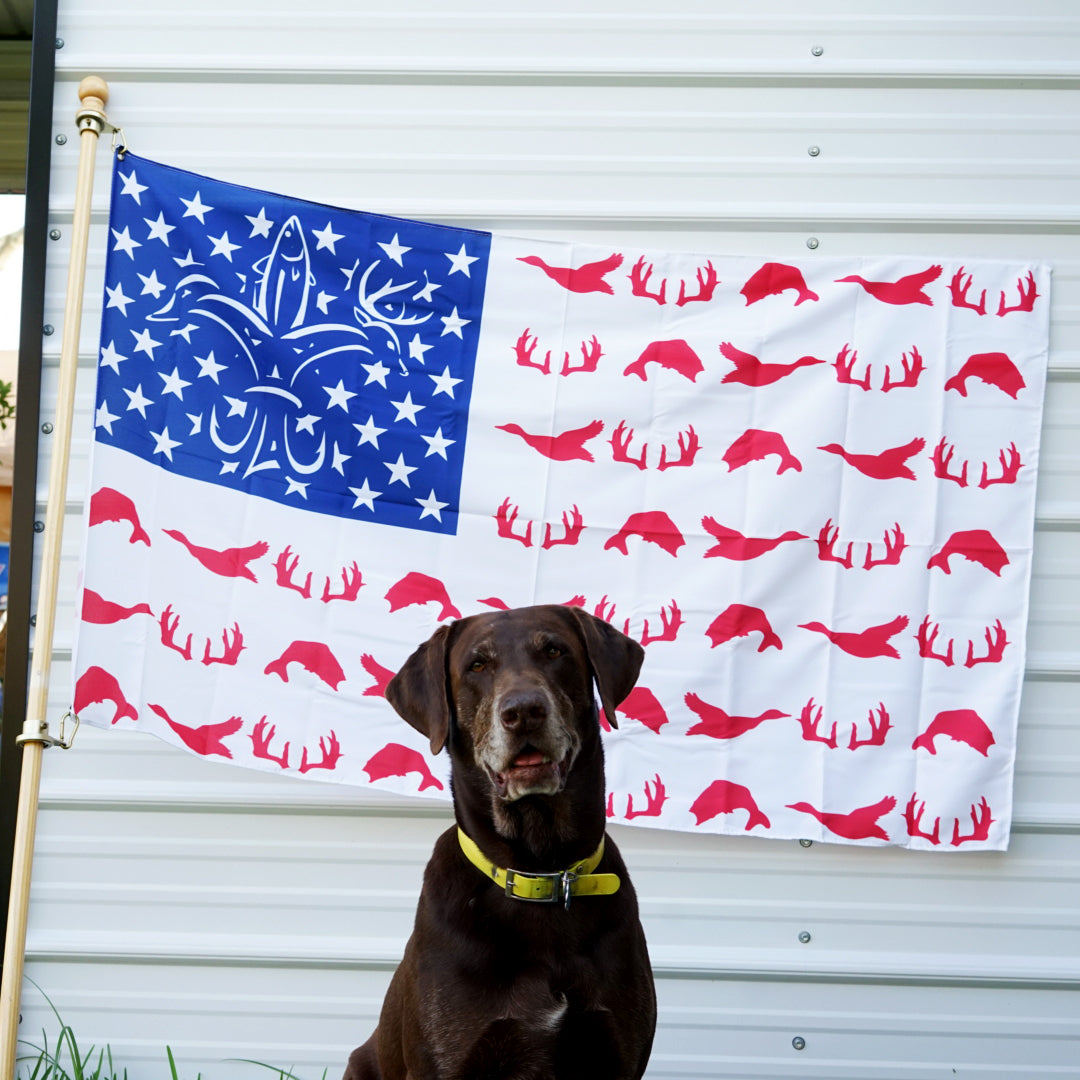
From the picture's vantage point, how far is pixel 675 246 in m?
3.05

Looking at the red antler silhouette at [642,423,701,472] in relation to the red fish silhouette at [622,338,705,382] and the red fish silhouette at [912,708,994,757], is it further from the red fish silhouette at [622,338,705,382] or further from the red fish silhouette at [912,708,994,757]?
the red fish silhouette at [912,708,994,757]

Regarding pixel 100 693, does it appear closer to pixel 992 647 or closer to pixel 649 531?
pixel 649 531

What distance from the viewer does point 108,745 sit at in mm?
2980

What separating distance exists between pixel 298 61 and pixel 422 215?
58 centimetres

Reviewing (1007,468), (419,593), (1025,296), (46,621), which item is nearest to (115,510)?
(46,621)

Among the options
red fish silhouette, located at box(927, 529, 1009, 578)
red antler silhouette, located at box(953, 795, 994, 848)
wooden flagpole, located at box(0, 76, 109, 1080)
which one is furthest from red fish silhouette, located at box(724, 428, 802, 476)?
wooden flagpole, located at box(0, 76, 109, 1080)

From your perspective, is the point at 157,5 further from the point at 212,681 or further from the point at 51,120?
the point at 212,681

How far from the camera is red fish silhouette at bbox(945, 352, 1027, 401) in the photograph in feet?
9.66

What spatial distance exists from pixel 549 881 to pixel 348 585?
1169 millimetres

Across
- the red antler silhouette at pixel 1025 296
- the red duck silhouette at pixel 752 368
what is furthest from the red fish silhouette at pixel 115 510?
the red antler silhouette at pixel 1025 296

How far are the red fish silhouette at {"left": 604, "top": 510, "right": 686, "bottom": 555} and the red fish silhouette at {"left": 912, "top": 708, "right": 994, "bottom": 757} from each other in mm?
830

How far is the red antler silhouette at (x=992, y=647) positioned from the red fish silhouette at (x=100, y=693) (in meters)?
2.18

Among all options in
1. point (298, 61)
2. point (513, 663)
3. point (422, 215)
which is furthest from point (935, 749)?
point (298, 61)

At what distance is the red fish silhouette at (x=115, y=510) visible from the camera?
111 inches
